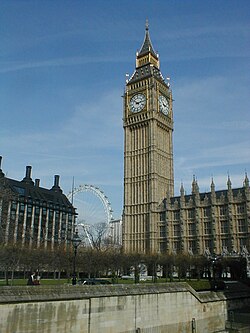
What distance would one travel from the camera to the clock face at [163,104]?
112825 millimetres

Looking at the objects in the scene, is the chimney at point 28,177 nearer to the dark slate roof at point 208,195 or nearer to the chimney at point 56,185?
the chimney at point 56,185

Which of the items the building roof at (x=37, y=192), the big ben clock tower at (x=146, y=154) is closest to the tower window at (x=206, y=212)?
the big ben clock tower at (x=146, y=154)

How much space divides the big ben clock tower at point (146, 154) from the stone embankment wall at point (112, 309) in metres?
56.7

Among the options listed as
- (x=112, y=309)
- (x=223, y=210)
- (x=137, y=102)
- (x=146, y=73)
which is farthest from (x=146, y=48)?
(x=112, y=309)

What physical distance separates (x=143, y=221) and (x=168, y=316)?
67385 mm

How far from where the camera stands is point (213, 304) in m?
43.1

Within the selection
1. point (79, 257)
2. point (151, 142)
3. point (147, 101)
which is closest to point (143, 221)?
point (151, 142)

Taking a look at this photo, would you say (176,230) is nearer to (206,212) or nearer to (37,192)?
(206,212)

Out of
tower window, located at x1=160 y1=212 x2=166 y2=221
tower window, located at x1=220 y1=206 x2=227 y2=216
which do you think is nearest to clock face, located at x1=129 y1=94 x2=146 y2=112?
tower window, located at x1=160 y1=212 x2=166 y2=221

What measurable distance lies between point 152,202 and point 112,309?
237 ft

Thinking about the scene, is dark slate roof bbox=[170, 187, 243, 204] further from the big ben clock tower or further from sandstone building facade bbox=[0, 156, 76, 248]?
sandstone building facade bbox=[0, 156, 76, 248]

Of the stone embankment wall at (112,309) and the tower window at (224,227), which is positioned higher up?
the tower window at (224,227)

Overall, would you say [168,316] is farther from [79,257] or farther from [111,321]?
[79,257]

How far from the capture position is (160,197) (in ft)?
346
